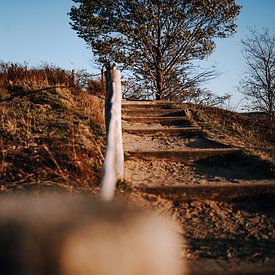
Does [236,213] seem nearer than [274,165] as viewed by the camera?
Yes

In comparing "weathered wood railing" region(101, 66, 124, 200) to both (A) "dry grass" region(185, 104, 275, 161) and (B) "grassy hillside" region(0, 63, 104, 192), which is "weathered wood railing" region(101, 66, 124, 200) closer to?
(B) "grassy hillside" region(0, 63, 104, 192)

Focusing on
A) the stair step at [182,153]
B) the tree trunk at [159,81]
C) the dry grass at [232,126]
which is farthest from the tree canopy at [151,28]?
the stair step at [182,153]

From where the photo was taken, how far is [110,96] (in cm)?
379

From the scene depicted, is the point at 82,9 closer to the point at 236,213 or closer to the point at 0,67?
the point at 0,67

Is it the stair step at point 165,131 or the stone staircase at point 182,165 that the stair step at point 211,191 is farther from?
the stair step at point 165,131

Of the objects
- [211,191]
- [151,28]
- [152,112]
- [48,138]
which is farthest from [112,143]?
[151,28]

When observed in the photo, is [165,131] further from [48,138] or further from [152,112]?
[48,138]

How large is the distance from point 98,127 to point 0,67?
5.13 metres

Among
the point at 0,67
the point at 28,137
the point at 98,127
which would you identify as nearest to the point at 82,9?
the point at 0,67

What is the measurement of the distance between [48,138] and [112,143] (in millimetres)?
1521

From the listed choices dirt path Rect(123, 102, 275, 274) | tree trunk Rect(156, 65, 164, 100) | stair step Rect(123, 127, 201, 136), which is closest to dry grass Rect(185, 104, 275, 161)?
stair step Rect(123, 127, 201, 136)

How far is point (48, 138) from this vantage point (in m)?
4.32

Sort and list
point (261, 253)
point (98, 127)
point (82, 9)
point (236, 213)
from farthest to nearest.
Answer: point (82, 9) < point (98, 127) < point (236, 213) < point (261, 253)

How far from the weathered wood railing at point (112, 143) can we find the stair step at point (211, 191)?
33 centimetres
